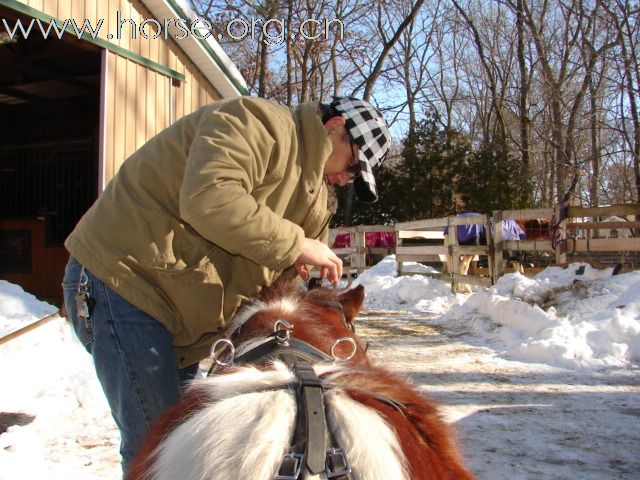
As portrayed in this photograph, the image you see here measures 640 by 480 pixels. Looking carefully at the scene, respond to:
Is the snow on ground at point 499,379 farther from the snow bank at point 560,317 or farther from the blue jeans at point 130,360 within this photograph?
the blue jeans at point 130,360

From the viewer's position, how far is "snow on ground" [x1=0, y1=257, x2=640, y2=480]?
121 inches

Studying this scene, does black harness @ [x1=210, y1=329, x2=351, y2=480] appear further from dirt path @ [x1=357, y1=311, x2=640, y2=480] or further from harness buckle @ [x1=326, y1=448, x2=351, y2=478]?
dirt path @ [x1=357, y1=311, x2=640, y2=480]

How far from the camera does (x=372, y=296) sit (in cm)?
1070

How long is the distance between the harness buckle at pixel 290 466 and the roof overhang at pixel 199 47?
23.0 feet

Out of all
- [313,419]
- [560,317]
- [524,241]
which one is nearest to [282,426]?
[313,419]

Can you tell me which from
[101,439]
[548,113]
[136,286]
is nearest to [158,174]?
[136,286]

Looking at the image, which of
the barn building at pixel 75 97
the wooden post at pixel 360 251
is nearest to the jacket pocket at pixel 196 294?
the barn building at pixel 75 97

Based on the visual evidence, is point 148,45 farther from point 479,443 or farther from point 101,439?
point 479,443

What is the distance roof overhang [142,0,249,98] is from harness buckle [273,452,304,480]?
700 cm

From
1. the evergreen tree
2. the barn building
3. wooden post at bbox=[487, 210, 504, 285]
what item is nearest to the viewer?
the barn building

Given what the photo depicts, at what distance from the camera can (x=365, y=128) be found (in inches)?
67.9

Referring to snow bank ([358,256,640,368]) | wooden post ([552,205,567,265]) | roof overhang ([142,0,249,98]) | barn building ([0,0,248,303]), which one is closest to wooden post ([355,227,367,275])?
snow bank ([358,256,640,368])

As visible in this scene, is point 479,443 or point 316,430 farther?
point 479,443

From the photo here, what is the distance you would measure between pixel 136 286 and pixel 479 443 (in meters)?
2.42
